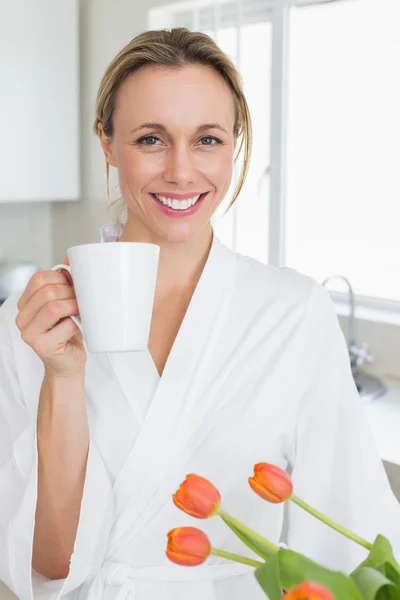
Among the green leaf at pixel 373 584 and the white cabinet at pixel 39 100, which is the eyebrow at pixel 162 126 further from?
the white cabinet at pixel 39 100

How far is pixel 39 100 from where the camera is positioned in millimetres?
2895

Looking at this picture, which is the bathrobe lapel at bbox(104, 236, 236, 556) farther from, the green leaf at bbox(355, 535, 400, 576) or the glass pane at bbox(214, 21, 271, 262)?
the glass pane at bbox(214, 21, 271, 262)

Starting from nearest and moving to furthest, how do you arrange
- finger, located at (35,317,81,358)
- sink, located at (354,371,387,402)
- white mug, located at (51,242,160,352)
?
white mug, located at (51,242,160,352), finger, located at (35,317,81,358), sink, located at (354,371,387,402)

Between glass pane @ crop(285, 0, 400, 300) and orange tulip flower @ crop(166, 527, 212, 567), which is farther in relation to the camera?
glass pane @ crop(285, 0, 400, 300)

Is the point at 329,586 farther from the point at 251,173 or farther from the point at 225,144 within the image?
the point at 251,173

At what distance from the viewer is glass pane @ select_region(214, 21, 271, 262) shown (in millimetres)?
2617

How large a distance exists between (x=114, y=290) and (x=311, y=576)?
403 mm

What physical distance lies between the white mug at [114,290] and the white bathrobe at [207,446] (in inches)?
10.8

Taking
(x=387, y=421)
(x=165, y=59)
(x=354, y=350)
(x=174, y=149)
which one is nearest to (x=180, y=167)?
(x=174, y=149)

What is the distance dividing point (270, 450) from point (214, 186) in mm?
383

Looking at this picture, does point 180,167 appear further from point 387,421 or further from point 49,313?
point 387,421

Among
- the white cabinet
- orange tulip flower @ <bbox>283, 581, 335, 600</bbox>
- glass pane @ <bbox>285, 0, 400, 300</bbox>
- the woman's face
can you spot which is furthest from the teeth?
the white cabinet

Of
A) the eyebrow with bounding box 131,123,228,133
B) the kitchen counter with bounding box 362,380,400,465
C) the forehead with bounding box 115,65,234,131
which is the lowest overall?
the kitchen counter with bounding box 362,380,400,465

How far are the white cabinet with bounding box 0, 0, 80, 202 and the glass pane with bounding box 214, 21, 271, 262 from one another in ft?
2.07
